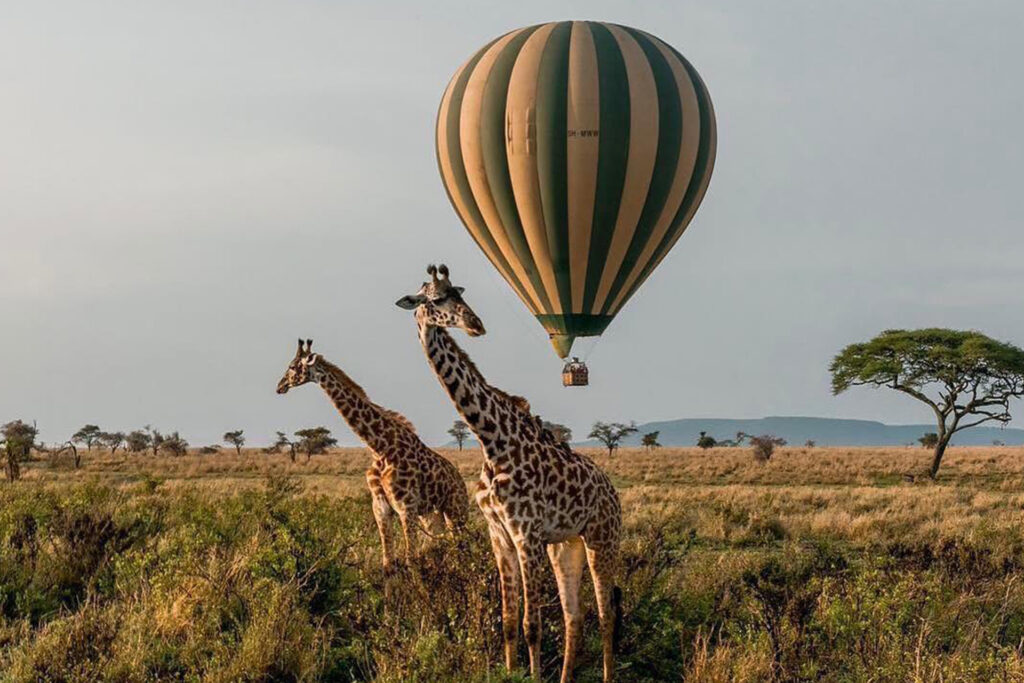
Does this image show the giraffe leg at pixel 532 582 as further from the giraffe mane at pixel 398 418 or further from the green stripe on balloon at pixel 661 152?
the green stripe on balloon at pixel 661 152

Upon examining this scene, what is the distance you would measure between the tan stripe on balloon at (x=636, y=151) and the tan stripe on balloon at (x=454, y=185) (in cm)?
202

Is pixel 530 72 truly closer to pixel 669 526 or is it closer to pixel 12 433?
pixel 669 526

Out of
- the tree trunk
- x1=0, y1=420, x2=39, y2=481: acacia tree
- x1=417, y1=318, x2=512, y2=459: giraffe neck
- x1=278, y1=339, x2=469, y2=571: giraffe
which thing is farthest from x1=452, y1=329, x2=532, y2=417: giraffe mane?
the tree trunk

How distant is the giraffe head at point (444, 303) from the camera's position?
6.92 meters

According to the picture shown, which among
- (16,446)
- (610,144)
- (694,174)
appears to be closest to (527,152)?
(610,144)

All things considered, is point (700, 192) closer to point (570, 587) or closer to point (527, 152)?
point (527, 152)

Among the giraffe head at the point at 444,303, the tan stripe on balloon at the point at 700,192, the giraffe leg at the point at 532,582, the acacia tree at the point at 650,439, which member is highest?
the tan stripe on balloon at the point at 700,192

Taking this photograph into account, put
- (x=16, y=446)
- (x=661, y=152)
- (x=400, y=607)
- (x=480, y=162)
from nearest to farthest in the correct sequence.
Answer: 1. (x=400, y=607)
2. (x=661, y=152)
3. (x=480, y=162)
4. (x=16, y=446)

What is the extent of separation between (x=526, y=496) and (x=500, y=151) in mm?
10428

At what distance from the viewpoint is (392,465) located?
33.9ft

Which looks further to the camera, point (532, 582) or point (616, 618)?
point (616, 618)


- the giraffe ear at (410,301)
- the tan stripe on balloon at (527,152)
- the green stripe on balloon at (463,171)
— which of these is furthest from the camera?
the green stripe on balloon at (463,171)

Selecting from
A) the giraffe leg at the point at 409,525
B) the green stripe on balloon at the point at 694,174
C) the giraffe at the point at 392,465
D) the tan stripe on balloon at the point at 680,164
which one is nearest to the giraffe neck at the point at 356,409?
the giraffe at the point at 392,465

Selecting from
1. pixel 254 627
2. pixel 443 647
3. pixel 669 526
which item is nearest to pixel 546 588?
pixel 443 647
